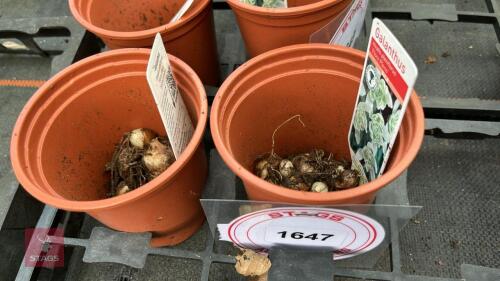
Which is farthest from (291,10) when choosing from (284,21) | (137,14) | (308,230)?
(137,14)

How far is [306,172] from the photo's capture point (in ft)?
2.39

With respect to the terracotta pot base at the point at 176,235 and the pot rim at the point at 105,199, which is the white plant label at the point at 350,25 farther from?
the terracotta pot base at the point at 176,235

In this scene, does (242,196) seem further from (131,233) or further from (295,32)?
(295,32)

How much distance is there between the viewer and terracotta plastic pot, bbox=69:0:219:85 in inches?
29.1

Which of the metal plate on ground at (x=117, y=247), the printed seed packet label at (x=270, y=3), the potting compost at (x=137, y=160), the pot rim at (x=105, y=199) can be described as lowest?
the metal plate on ground at (x=117, y=247)

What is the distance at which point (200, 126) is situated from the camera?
61 cm

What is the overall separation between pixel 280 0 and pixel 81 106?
16.6 inches

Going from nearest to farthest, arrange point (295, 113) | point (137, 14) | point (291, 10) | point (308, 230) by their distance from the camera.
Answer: point (308, 230), point (291, 10), point (295, 113), point (137, 14)

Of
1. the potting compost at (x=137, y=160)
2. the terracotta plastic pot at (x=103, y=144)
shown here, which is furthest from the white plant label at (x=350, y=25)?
the potting compost at (x=137, y=160)

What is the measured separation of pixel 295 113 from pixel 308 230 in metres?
0.28

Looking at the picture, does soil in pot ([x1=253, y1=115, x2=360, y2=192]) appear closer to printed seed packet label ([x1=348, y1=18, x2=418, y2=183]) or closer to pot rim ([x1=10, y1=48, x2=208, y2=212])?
printed seed packet label ([x1=348, y1=18, x2=418, y2=183])

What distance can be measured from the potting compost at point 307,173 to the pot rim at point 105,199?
18 cm

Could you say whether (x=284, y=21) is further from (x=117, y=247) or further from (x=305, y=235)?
(x=117, y=247)

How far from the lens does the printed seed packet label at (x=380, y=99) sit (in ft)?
1.53
